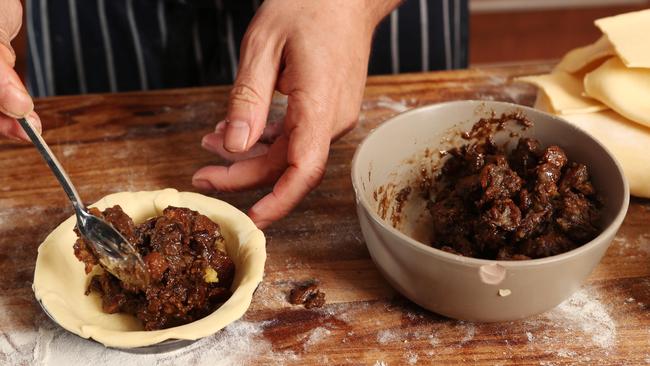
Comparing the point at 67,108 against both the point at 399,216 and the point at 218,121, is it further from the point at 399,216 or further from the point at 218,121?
the point at 399,216

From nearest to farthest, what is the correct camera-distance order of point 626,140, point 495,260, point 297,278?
point 495,260
point 297,278
point 626,140

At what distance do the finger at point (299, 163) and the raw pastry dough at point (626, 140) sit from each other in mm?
623

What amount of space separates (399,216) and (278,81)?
0.45m

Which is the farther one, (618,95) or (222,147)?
(222,147)

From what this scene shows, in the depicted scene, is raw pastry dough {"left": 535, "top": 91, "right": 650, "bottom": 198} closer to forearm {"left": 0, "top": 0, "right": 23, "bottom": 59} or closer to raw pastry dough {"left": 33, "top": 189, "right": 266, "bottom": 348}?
raw pastry dough {"left": 33, "top": 189, "right": 266, "bottom": 348}

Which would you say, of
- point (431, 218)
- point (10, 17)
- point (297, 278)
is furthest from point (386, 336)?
point (10, 17)

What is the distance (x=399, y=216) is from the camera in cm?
→ 166

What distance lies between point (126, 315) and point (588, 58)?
132cm

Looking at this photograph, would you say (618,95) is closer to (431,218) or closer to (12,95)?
(431,218)

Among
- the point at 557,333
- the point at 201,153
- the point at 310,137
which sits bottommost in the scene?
the point at 557,333

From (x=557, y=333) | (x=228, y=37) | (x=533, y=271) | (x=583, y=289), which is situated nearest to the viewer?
(x=533, y=271)

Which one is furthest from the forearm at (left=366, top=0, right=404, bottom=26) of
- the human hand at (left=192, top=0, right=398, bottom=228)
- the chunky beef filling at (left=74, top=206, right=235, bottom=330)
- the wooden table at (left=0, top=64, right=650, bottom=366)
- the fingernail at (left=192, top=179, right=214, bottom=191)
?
the chunky beef filling at (left=74, top=206, right=235, bottom=330)

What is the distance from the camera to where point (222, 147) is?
183 centimetres

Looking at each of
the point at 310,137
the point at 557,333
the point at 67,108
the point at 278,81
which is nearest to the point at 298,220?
the point at 310,137
